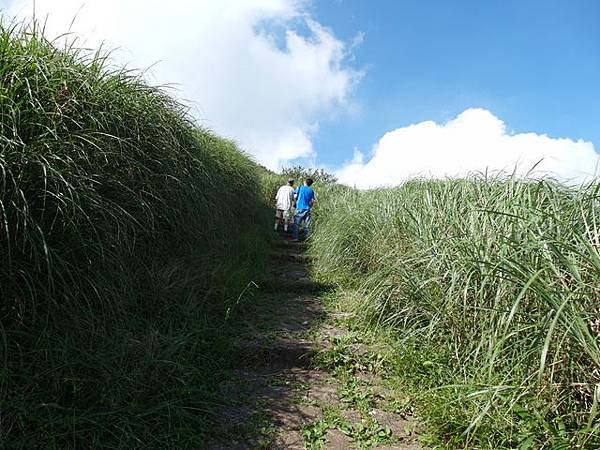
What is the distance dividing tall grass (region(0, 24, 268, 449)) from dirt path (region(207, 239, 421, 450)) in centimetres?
18

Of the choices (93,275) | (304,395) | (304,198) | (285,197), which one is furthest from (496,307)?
(285,197)

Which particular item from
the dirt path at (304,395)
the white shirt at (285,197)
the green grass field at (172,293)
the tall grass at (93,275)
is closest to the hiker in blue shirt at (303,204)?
the white shirt at (285,197)

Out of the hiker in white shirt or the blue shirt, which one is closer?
the blue shirt

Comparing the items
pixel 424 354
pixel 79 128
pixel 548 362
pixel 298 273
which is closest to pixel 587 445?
pixel 548 362

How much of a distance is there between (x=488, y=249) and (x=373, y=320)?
4.11ft

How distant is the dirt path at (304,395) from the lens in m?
2.18

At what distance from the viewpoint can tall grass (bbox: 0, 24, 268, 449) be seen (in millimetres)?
1871

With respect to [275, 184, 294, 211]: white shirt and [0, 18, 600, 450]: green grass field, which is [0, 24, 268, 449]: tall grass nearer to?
[0, 18, 600, 450]: green grass field

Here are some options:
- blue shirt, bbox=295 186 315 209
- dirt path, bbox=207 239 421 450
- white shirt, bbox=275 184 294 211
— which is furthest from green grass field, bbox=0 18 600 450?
white shirt, bbox=275 184 294 211

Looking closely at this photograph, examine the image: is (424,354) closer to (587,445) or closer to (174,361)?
(587,445)

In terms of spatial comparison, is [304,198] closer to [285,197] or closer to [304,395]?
[285,197]

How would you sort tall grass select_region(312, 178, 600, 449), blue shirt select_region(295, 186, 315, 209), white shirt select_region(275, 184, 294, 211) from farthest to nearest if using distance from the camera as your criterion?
white shirt select_region(275, 184, 294, 211)
blue shirt select_region(295, 186, 315, 209)
tall grass select_region(312, 178, 600, 449)

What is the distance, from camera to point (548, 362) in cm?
195

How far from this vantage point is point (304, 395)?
2.63m
